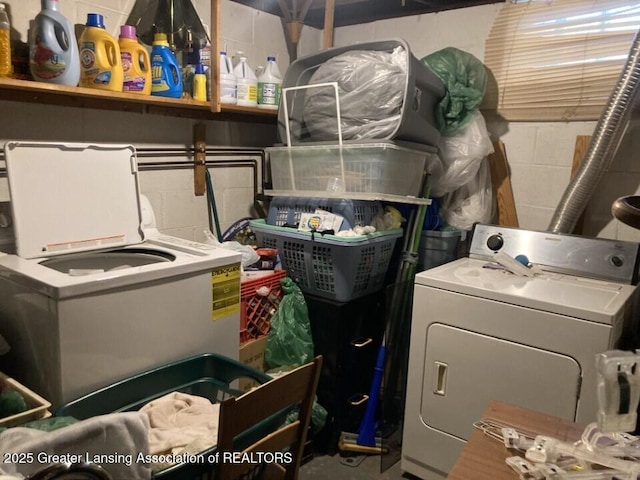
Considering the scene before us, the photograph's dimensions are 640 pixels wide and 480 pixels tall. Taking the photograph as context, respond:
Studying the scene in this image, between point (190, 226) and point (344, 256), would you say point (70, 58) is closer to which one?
point (190, 226)

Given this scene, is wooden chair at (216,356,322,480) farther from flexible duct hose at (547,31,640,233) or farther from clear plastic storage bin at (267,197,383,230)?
flexible duct hose at (547,31,640,233)

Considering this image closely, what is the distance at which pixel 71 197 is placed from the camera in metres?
1.62

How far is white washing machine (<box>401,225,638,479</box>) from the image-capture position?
1.60 metres

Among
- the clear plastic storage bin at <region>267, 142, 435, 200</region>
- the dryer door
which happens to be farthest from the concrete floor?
the clear plastic storage bin at <region>267, 142, 435, 200</region>

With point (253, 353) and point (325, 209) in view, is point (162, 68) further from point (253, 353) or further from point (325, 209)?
point (253, 353)

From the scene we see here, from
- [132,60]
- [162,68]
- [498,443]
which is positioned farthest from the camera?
[162,68]

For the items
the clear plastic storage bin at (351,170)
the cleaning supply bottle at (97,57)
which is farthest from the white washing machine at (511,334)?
the cleaning supply bottle at (97,57)

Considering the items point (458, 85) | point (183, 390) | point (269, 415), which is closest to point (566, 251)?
point (458, 85)

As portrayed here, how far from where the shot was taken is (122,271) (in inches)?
54.7

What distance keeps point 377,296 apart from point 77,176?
139 cm

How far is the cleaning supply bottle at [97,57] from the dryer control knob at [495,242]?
5.46 ft

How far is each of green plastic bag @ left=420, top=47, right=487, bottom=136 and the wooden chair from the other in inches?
61.8

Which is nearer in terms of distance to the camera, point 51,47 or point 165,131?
point 51,47

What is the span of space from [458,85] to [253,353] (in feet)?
5.20
